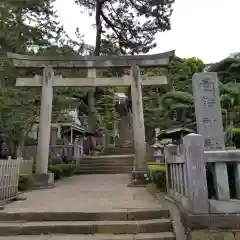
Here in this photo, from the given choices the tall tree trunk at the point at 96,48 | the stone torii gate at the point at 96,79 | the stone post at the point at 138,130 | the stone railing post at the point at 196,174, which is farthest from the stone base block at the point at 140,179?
the tall tree trunk at the point at 96,48

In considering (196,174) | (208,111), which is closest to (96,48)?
(208,111)

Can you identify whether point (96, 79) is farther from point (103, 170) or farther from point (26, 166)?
point (103, 170)

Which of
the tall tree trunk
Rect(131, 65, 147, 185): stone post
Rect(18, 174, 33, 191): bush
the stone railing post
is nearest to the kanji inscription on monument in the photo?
the stone railing post

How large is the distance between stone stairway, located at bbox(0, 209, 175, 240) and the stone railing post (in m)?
1.04

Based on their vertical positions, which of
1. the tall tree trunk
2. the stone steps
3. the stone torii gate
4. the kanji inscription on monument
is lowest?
the stone steps

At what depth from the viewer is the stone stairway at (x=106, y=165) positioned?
18348 mm

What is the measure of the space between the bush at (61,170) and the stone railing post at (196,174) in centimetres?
1115

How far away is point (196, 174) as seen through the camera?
4195mm

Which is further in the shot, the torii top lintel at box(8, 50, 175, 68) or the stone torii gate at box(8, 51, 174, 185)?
the torii top lintel at box(8, 50, 175, 68)

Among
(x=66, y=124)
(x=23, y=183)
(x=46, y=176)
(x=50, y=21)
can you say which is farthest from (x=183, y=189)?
(x=66, y=124)

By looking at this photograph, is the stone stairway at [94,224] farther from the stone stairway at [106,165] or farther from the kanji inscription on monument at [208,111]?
the stone stairway at [106,165]

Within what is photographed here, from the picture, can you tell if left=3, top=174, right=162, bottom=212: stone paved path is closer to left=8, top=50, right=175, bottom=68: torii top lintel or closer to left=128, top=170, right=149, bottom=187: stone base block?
left=128, top=170, right=149, bottom=187: stone base block

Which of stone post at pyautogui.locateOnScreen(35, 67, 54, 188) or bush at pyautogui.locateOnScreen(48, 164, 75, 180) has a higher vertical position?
stone post at pyautogui.locateOnScreen(35, 67, 54, 188)

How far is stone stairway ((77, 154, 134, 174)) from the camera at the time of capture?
18348 mm
